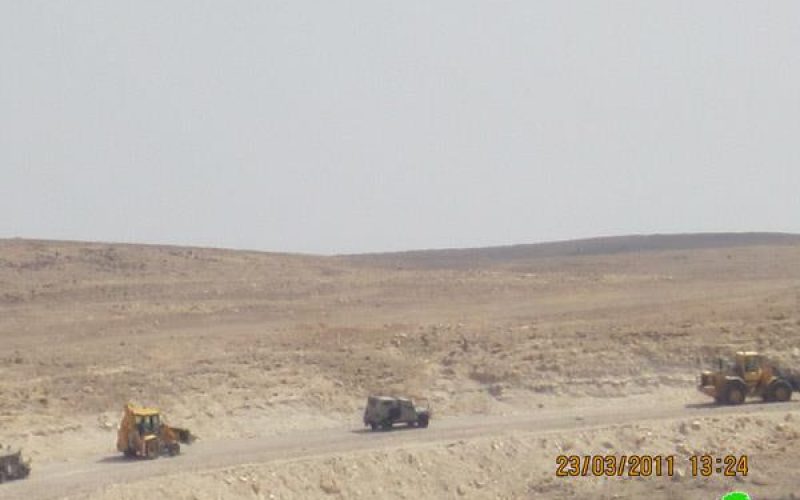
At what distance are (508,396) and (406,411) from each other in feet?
23.4

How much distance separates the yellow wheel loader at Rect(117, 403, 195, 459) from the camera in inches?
1537

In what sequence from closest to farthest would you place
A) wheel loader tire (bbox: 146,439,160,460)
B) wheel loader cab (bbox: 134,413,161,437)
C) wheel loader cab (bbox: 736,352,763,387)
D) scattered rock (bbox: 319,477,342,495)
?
scattered rock (bbox: 319,477,342,495) → wheel loader tire (bbox: 146,439,160,460) → wheel loader cab (bbox: 134,413,161,437) → wheel loader cab (bbox: 736,352,763,387)

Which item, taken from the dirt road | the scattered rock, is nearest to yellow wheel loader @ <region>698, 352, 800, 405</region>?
the dirt road

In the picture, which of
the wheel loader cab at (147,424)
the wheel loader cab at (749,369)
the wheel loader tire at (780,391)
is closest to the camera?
the wheel loader cab at (147,424)

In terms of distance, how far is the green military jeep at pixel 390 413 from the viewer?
44.0 m

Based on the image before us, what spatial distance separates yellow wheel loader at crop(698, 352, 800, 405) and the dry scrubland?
1544mm

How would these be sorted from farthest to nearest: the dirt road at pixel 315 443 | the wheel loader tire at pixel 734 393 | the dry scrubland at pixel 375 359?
the wheel loader tire at pixel 734 393, the dry scrubland at pixel 375 359, the dirt road at pixel 315 443

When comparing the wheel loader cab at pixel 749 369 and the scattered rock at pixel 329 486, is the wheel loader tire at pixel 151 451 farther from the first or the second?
the wheel loader cab at pixel 749 369

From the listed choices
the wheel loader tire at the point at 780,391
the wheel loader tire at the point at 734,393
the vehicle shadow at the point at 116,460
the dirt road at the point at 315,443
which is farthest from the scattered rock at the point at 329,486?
the wheel loader tire at the point at 780,391

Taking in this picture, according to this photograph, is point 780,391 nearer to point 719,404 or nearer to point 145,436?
point 719,404

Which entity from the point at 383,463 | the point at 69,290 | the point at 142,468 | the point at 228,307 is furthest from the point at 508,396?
the point at 69,290

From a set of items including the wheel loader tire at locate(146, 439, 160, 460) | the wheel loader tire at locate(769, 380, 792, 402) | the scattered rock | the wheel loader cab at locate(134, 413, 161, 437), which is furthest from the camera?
the wheel loader tire at locate(769, 380, 792, 402)

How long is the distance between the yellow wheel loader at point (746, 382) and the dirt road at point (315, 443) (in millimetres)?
502
